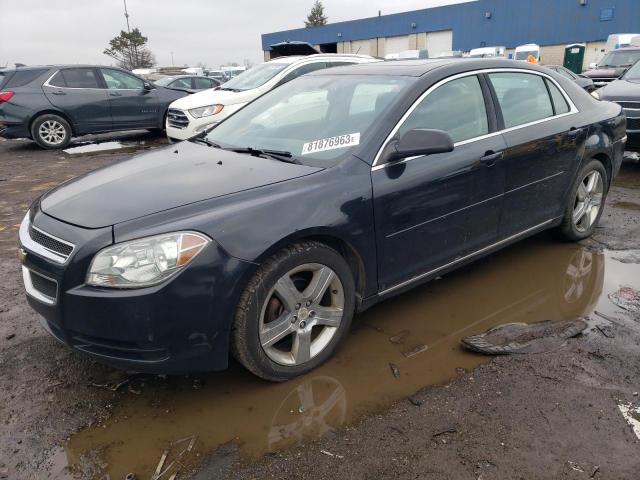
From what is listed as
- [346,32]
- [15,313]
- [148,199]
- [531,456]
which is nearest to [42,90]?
[15,313]

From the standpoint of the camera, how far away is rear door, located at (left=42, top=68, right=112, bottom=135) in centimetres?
1040

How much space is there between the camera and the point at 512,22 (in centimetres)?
3816

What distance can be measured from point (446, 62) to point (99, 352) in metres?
2.79

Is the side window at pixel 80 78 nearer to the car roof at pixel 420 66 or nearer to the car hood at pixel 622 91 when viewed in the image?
the car roof at pixel 420 66

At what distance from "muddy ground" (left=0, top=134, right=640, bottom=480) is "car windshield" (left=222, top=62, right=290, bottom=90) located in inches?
264

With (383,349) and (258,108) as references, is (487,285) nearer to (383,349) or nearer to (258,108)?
(383,349)

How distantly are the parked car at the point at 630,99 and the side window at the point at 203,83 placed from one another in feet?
35.3

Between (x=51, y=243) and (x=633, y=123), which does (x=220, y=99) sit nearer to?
(x=633, y=123)

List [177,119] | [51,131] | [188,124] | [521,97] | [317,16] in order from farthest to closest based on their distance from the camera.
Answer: [317,16] < [51,131] < [177,119] < [188,124] < [521,97]

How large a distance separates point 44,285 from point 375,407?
1.72 meters

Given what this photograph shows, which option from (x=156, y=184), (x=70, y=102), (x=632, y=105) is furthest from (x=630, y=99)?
(x=70, y=102)

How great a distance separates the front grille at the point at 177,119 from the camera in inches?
352

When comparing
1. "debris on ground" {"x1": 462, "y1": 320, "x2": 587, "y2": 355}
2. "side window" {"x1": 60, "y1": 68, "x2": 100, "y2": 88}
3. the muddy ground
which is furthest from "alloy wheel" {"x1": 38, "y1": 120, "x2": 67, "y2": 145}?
"debris on ground" {"x1": 462, "y1": 320, "x2": 587, "y2": 355}

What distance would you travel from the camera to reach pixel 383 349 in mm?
3037
